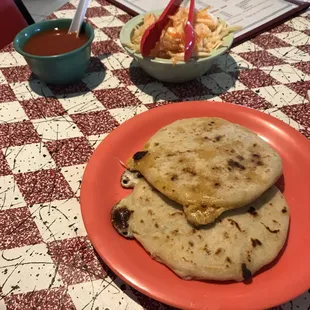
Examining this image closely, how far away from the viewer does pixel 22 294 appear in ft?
3.24

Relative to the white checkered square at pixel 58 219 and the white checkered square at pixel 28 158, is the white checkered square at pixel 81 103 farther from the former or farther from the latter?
the white checkered square at pixel 58 219

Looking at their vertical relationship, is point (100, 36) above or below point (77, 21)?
below

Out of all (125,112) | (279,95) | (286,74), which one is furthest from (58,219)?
(286,74)

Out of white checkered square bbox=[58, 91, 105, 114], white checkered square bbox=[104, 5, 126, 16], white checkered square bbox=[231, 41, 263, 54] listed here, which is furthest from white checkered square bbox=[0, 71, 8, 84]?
white checkered square bbox=[231, 41, 263, 54]

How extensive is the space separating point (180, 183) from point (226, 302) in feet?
0.97

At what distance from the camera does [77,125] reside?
1.52m

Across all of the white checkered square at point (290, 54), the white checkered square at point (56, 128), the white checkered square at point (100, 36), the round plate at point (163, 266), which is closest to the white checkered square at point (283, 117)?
the round plate at point (163, 266)

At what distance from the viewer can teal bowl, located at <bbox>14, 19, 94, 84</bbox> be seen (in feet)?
5.19

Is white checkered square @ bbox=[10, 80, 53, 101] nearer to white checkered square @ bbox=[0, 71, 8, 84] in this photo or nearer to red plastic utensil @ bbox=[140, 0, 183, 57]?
white checkered square @ bbox=[0, 71, 8, 84]

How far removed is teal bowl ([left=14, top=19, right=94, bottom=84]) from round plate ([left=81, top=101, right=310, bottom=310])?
1.51 ft

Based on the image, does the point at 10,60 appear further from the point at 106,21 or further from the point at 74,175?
the point at 74,175

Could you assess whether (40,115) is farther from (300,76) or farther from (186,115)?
(300,76)

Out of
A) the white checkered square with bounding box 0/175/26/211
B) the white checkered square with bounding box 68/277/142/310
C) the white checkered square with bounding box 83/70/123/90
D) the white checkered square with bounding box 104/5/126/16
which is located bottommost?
the white checkered square with bounding box 68/277/142/310

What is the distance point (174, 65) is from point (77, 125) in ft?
1.47
